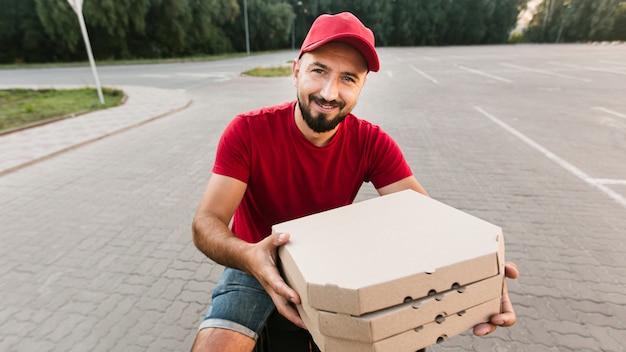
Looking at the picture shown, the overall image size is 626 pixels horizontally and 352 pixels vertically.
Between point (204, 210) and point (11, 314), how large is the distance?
197 cm

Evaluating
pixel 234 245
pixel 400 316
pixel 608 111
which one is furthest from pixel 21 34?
pixel 400 316

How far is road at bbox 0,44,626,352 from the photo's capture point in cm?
222

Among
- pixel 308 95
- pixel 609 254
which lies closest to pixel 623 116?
pixel 609 254

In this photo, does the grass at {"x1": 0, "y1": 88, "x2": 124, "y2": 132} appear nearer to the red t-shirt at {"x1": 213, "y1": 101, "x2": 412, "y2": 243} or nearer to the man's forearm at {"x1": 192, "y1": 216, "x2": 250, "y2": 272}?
the red t-shirt at {"x1": 213, "y1": 101, "x2": 412, "y2": 243}

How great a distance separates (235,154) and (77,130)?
7010 mm

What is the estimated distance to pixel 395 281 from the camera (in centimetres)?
84

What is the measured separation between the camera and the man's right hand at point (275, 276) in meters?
1.02

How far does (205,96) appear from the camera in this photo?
36.2ft

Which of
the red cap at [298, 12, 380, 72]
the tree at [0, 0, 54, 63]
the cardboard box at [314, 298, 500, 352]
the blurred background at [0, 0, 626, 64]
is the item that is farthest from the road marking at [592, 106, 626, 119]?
the tree at [0, 0, 54, 63]

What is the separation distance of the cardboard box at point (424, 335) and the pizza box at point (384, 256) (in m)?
0.10

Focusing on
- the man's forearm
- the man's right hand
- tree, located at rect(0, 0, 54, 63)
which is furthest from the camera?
tree, located at rect(0, 0, 54, 63)

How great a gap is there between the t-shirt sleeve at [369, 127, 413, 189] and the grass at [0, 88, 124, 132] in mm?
8241

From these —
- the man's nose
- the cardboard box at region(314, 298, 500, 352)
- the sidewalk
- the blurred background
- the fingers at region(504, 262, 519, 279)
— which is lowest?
the sidewalk

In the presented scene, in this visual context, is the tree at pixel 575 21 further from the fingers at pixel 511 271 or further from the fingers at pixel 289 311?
the fingers at pixel 289 311
